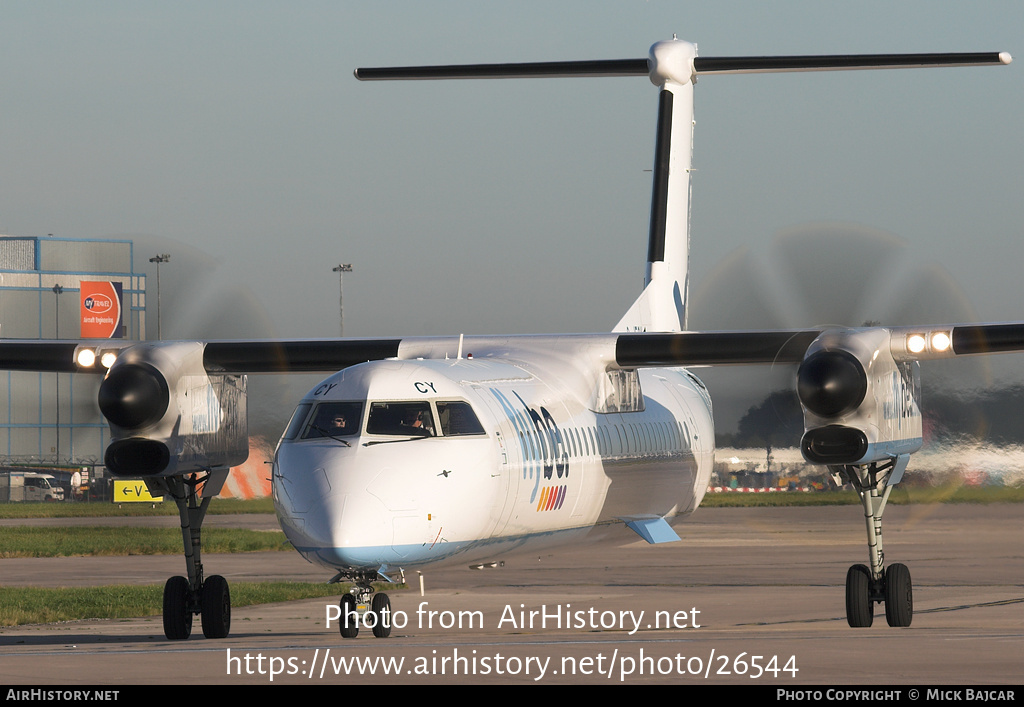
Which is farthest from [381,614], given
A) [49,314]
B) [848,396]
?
[49,314]

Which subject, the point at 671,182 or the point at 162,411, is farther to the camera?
the point at 671,182

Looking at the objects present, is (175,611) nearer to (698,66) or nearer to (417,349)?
(417,349)

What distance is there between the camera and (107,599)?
2456 cm

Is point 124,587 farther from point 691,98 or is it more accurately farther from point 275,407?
point 691,98

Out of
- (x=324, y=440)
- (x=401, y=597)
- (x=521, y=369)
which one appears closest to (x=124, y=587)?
(x=401, y=597)

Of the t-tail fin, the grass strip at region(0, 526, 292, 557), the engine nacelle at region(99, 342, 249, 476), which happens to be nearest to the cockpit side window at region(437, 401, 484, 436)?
the engine nacelle at region(99, 342, 249, 476)

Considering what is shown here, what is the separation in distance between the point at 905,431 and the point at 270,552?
893 inches

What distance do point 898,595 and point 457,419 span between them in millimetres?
6595

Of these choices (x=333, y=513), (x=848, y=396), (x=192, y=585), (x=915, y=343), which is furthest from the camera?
(x=192, y=585)

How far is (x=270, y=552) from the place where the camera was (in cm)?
3716

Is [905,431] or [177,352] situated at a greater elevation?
[177,352]

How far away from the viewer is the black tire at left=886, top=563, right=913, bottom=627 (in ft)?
58.7

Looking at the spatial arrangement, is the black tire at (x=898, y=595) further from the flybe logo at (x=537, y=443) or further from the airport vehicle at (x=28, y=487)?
the airport vehicle at (x=28, y=487)
